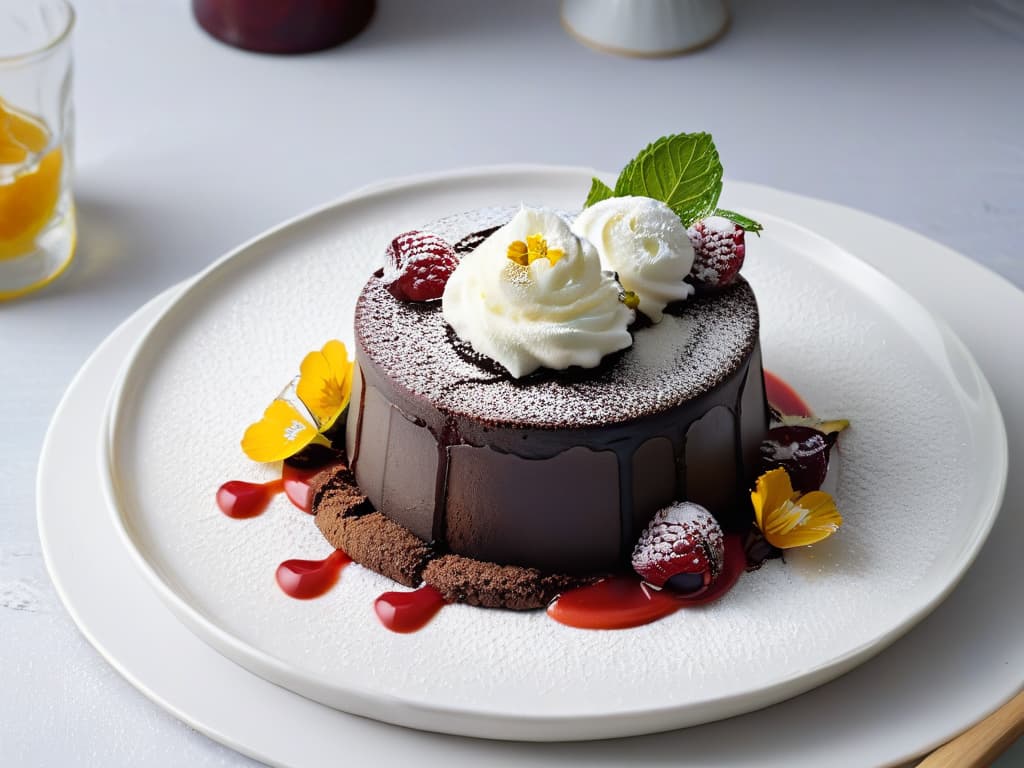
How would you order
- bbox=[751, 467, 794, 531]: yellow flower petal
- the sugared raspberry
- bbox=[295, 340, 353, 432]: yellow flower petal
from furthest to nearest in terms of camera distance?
bbox=[295, 340, 353, 432]: yellow flower petal
the sugared raspberry
bbox=[751, 467, 794, 531]: yellow flower petal

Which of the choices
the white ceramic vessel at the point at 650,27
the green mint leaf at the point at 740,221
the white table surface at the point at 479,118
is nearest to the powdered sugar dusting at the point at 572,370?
the green mint leaf at the point at 740,221

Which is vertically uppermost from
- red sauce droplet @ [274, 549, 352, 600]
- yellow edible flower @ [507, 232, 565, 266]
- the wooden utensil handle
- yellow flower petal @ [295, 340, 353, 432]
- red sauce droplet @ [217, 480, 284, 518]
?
yellow edible flower @ [507, 232, 565, 266]

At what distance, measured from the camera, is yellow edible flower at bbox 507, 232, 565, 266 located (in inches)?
84.7

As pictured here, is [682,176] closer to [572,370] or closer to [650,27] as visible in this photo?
[572,370]

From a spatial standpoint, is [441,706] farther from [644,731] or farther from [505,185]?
[505,185]

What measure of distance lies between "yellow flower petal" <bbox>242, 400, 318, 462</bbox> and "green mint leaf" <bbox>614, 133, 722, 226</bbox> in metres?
0.67

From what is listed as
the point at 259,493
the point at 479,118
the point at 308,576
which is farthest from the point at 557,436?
the point at 479,118

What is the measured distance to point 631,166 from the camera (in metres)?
2.42

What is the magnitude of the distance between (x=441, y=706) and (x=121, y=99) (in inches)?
88.7

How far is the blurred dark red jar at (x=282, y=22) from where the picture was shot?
3.72 m

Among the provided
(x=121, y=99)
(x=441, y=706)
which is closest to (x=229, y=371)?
(x=441, y=706)

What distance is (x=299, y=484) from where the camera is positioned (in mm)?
2398

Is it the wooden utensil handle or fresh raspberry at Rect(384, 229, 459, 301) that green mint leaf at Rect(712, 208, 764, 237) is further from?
the wooden utensil handle

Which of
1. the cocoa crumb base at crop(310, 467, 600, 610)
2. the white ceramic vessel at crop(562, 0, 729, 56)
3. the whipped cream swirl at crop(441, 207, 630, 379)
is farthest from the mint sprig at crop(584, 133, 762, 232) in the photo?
the white ceramic vessel at crop(562, 0, 729, 56)
